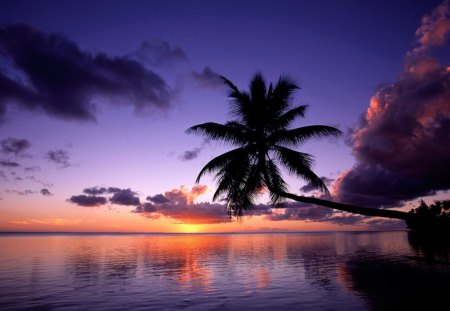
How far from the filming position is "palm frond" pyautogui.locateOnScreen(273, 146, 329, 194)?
18188 mm

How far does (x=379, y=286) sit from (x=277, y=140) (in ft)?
33.8

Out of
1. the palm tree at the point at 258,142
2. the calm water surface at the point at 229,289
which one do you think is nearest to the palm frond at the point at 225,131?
the palm tree at the point at 258,142

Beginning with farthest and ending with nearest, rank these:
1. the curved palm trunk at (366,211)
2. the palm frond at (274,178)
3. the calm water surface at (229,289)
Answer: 1. the palm frond at (274,178)
2. the calm water surface at (229,289)
3. the curved palm trunk at (366,211)

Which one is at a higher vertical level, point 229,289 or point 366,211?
point 366,211

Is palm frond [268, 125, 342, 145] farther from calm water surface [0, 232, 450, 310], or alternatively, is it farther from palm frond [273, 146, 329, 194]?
calm water surface [0, 232, 450, 310]

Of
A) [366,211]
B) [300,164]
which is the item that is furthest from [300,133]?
[366,211]

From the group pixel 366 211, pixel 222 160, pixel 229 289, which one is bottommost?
pixel 229 289

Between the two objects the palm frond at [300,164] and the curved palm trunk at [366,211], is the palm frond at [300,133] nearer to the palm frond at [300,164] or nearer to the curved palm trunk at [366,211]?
the palm frond at [300,164]

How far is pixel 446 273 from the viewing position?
23250 mm

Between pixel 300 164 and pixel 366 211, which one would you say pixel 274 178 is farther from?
pixel 366 211

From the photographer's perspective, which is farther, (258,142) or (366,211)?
(258,142)

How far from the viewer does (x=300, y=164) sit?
18359mm

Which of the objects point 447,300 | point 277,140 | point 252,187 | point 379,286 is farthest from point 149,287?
point 447,300

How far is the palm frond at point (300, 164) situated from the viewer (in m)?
18.2
